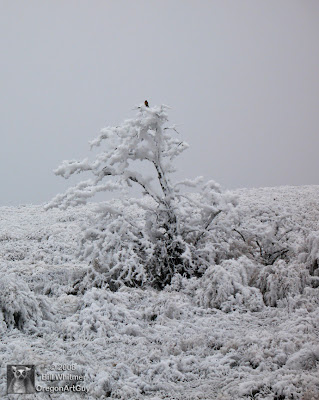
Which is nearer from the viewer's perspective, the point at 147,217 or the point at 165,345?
the point at 165,345

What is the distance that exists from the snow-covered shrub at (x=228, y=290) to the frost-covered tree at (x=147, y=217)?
129 centimetres

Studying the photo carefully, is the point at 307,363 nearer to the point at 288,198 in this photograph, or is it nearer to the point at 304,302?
the point at 304,302

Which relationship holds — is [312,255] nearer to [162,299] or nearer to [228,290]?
[228,290]

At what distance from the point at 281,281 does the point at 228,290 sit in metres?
0.92

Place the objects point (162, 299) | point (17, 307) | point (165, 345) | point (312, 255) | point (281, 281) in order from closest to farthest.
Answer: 1. point (165, 345)
2. point (17, 307)
3. point (162, 299)
4. point (281, 281)
5. point (312, 255)

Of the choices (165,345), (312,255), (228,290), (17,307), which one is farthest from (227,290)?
(17,307)

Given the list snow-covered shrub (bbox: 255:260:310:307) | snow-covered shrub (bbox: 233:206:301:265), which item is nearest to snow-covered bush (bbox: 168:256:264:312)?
snow-covered shrub (bbox: 255:260:310:307)

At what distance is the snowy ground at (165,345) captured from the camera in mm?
4090

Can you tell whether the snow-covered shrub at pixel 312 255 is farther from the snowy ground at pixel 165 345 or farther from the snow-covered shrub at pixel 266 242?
the snowy ground at pixel 165 345

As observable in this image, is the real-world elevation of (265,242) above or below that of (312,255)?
above

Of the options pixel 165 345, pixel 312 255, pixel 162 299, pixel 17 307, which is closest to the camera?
pixel 165 345

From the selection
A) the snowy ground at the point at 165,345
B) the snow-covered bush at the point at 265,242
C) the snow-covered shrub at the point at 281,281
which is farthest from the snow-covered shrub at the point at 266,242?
the snowy ground at the point at 165,345

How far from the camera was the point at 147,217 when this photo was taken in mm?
9227

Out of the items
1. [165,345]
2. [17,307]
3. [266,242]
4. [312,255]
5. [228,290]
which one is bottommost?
[165,345]
